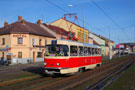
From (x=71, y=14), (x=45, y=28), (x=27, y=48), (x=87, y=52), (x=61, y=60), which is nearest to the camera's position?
(x=61, y=60)

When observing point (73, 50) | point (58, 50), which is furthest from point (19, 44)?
point (58, 50)

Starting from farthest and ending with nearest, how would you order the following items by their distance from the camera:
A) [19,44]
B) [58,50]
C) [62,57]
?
[19,44] → [58,50] → [62,57]

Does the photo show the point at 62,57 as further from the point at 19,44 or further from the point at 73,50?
the point at 19,44

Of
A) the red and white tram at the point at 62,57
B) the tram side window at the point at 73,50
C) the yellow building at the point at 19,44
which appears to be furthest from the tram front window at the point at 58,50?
the yellow building at the point at 19,44

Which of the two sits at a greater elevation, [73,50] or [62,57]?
[73,50]

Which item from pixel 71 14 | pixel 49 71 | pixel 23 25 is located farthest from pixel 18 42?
pixel 49 71

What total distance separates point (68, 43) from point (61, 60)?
156 centimetres

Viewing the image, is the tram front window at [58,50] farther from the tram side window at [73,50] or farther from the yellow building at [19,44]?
the yellow building at [19,44]

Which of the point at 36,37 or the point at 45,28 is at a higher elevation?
the point at 45,28

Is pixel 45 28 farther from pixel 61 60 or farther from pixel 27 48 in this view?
pixel 61 60

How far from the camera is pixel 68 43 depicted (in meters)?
14.7

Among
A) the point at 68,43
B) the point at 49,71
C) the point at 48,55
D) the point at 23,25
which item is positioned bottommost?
the point at 49,71

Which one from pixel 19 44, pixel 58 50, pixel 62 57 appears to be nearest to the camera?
pixel 62 57

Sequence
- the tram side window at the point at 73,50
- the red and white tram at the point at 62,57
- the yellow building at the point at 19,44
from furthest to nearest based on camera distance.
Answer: the yellow building at the point at 19,44
the tram side window at the point at 73,50
the red and white tram at the point at 62,57
